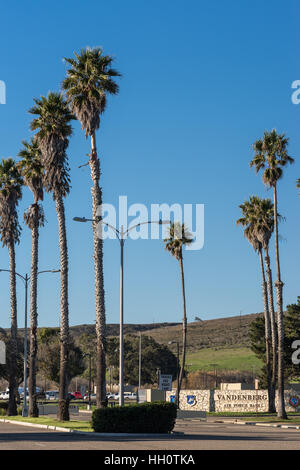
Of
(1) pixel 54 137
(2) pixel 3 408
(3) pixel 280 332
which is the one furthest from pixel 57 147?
(2) pixel 3 408

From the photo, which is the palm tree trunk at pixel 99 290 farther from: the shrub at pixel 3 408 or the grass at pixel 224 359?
the grass at pixel 224 359

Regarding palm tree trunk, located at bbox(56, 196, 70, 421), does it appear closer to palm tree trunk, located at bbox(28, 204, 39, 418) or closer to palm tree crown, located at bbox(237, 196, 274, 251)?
palm tree trunk, located at bbox(28, 204, 39, 418)

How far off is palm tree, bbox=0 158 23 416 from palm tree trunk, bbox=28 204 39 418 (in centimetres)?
608

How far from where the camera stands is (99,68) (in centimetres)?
4284

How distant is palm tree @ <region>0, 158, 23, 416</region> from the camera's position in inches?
2269

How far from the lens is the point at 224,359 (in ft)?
441

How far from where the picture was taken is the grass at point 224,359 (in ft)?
417

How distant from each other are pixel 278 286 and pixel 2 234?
863 inches

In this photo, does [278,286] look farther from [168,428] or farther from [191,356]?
[191,356]

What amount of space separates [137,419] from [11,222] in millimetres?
28775

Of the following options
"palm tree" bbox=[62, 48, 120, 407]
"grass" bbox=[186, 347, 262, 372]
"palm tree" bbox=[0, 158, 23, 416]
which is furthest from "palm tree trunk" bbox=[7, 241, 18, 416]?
"grass" bbox=[186, 347, 262, 372]

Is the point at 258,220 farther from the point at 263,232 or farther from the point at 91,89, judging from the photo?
the point at 91,89

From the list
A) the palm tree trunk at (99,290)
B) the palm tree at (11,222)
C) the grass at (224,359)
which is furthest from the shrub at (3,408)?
the grass at (224,359)
